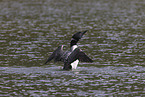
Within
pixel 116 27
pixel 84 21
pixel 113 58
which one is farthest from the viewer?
pixel 84 21

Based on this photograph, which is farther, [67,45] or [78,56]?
[67,45]

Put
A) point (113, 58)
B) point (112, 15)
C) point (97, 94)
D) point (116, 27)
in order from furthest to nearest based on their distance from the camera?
1. point (112, 15)
2. point (116, 27)
3. point (113, 58)
4. point (97, 94)

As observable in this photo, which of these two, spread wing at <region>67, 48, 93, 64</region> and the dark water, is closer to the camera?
the dark water

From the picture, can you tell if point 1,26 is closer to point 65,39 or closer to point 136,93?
point 65,39

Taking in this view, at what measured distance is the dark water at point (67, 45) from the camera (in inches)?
739

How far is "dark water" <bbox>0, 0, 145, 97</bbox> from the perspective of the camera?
18.8 m

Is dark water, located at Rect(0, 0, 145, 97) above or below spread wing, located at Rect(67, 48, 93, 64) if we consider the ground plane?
below

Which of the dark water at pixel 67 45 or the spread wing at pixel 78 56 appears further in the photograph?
the spread wing at pixel 78 56

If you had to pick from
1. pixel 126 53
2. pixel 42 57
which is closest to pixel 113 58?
pixel 126 53

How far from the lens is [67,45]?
107ft

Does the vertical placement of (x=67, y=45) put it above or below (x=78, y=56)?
below

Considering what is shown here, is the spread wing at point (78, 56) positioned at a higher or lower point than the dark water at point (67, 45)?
higher

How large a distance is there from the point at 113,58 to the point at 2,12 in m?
33.0

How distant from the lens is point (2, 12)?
5641cm
